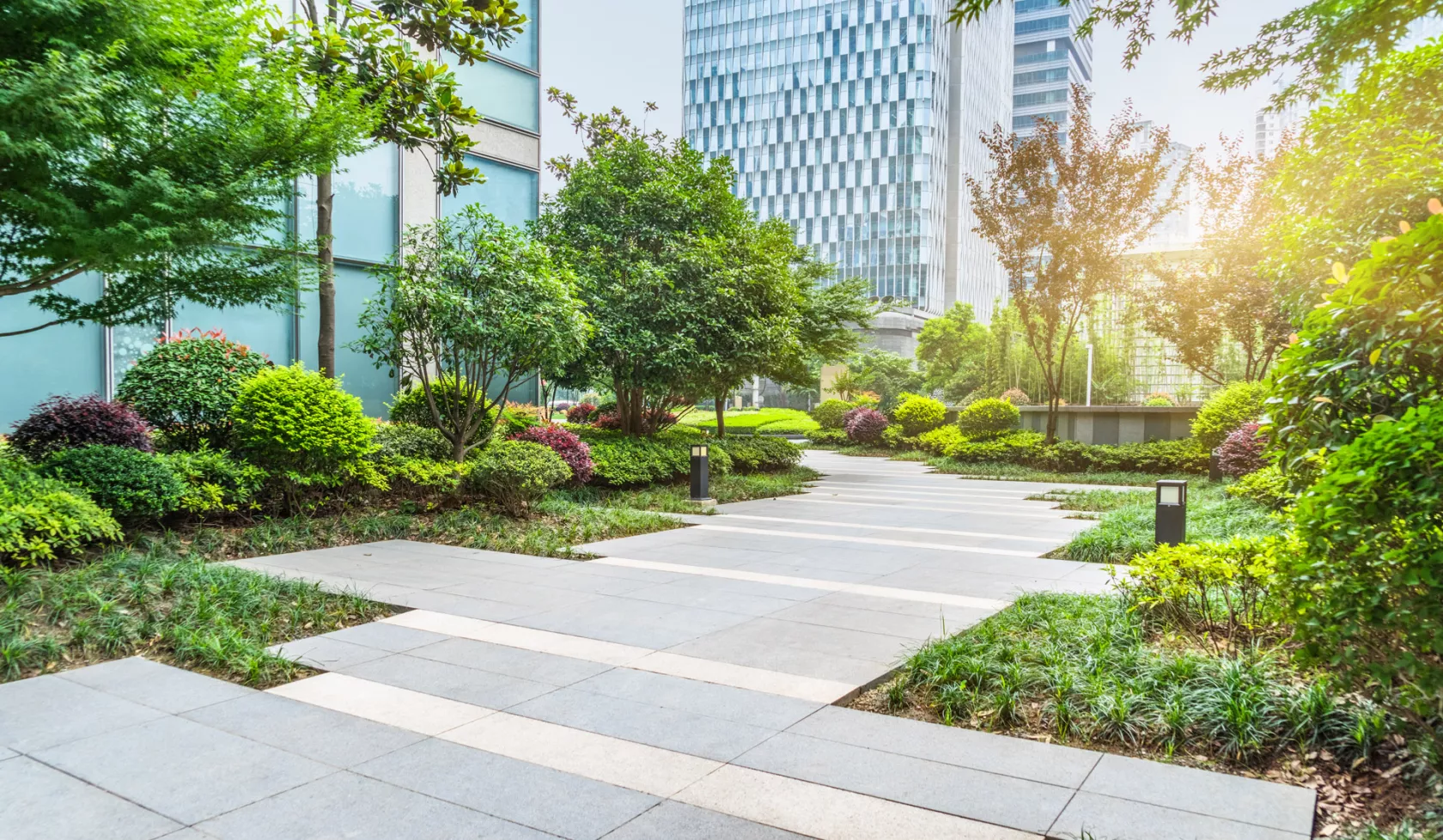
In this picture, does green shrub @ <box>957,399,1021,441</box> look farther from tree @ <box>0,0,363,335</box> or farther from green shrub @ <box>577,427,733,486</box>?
tree @ <box>0,0,363,335</box>

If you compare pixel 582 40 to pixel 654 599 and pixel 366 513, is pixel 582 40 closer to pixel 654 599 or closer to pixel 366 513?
pixel 366 513

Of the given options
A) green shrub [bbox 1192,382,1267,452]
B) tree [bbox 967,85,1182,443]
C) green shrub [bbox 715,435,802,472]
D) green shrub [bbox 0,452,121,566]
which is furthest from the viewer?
tree [bbox 967,85,1182,443]

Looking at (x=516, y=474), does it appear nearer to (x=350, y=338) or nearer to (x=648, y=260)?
(x=350, y=338)

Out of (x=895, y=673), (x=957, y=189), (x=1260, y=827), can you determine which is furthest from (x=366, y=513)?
(x=957, y=189)

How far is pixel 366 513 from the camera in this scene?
9727mm

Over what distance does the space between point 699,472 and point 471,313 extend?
13.6 ft

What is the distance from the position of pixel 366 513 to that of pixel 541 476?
2.05 meters

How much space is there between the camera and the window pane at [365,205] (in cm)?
1301

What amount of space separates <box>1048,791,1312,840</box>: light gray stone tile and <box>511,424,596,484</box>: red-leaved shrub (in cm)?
956

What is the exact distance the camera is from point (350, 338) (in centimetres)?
1302

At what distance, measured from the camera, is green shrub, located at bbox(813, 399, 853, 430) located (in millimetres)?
32125

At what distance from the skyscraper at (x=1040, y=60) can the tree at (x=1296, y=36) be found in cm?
11594

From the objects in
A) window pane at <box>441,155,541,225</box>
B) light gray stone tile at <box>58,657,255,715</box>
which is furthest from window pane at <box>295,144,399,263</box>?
light gray stone tile at <box>58,657,255,715</box>

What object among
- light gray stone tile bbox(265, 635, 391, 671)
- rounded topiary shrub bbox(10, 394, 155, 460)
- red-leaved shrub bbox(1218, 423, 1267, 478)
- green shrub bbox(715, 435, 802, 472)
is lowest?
light gray stone tile bbox(265, 635, 391, 671)
